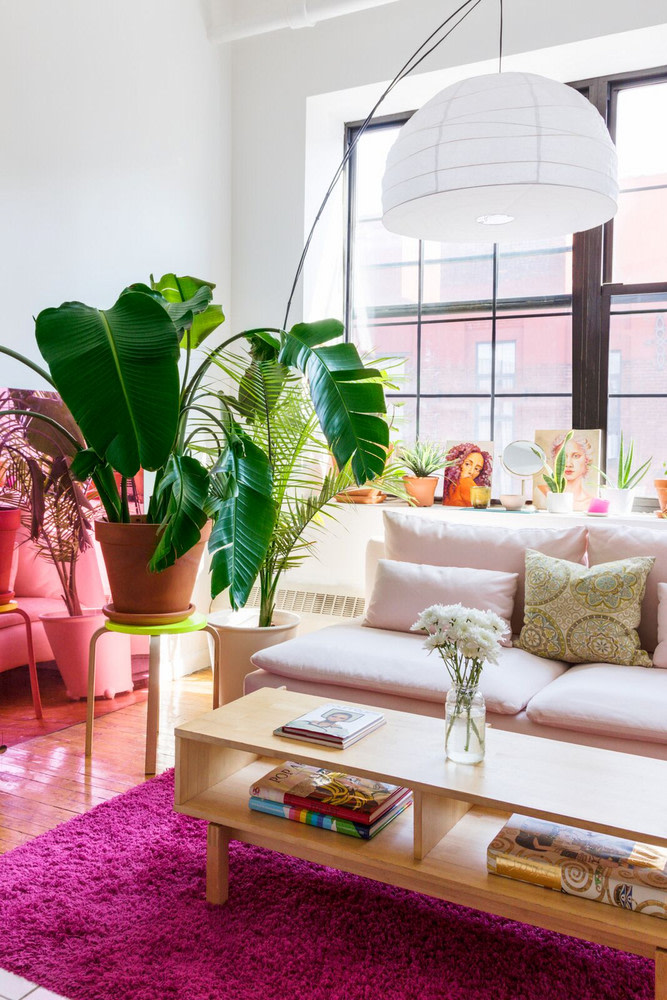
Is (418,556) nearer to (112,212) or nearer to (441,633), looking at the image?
(441,633)

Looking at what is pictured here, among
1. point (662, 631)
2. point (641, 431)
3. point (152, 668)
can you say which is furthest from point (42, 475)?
point (641, 431)

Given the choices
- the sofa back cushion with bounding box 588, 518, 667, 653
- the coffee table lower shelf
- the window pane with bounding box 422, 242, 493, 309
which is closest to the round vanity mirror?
the sofa back cushion with bounding box 588, 518, 667, 653

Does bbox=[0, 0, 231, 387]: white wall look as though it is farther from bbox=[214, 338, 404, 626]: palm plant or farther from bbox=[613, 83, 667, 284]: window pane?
bbox=[613, 83, 667, 284]: window pane

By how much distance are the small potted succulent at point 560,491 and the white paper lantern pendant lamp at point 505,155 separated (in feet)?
5.58

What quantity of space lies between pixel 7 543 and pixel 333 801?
1728mm

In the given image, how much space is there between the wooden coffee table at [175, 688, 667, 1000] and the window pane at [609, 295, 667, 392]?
2307 millimetres

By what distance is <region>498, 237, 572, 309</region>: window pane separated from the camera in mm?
4113

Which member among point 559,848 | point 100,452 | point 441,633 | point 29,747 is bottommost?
point 29,747

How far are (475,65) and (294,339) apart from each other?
1884mm

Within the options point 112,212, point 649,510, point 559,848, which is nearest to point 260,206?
point 112,212

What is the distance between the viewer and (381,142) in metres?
4.54

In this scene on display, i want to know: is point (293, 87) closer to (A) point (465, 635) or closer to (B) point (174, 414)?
(B) point (174, 414)

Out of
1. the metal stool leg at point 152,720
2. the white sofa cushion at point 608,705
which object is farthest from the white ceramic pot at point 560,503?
the metal stool leg at point 152,720

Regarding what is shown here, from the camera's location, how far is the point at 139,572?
2.85m
